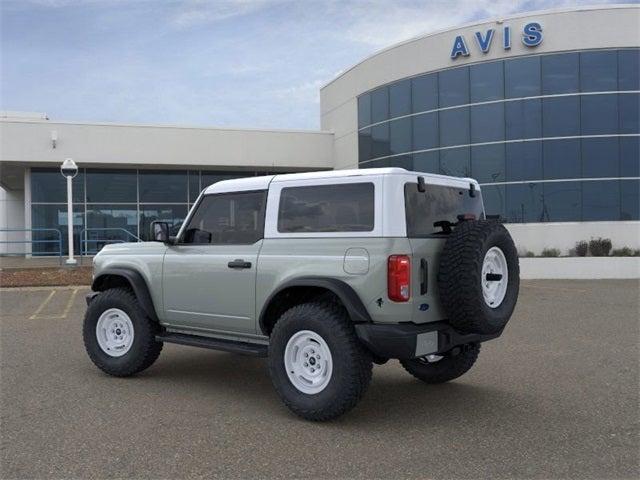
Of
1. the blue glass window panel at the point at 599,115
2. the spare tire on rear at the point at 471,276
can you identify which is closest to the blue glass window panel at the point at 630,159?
the blue glass window panel at the point at 599,115

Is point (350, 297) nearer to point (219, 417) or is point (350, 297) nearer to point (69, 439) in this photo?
point (219, 417)

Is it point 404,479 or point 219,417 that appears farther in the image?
point 219,417

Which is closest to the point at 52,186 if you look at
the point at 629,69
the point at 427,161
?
the point at 427,161

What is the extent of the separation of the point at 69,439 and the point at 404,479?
244 centimetres

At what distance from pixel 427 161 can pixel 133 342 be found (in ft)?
60.4

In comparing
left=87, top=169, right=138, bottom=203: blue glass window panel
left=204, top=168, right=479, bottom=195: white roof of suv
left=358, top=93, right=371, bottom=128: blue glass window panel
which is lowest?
left=204, top=168, right=479, bottom=195: white roof of suv

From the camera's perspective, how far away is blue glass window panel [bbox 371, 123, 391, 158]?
2497 centimetres

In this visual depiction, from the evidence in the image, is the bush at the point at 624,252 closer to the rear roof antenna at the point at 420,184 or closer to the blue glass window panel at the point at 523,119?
the blue glass window panel at the point at 523,119

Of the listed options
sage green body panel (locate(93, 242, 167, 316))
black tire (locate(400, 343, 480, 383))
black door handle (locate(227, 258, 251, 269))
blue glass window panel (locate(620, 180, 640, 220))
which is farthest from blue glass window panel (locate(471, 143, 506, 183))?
black door handle (locate(227, 258, 251, 269))

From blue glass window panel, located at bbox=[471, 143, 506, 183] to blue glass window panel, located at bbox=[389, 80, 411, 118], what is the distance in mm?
3359

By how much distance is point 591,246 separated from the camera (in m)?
20.1

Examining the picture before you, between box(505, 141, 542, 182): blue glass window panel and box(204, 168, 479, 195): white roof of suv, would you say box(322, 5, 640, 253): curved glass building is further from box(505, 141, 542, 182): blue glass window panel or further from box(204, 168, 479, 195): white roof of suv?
box(204, 168, 479, 195): white roof of suv

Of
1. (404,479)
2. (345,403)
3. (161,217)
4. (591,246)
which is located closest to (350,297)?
(345,403)

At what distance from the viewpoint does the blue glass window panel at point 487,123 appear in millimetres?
21922
